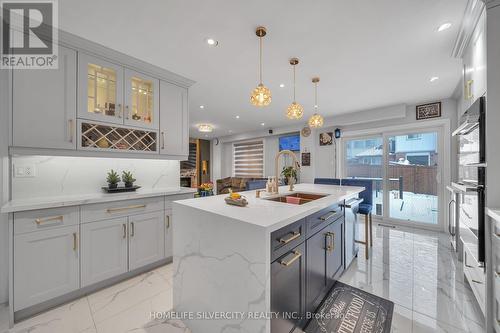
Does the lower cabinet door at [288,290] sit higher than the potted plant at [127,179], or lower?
lower

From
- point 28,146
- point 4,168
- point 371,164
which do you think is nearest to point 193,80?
point 28,146

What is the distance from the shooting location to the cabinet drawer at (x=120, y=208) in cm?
188

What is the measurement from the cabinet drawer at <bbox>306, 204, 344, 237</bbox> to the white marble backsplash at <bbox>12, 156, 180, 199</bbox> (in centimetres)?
233

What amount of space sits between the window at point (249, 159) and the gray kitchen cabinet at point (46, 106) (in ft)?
18.6

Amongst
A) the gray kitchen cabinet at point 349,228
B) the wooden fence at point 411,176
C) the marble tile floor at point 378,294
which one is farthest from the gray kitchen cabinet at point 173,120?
the wooden fence at point 411,176

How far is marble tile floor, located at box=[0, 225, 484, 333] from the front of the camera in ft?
5.00

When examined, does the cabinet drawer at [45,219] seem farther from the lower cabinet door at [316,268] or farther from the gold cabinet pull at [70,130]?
the lower cabinet door at [316,268]

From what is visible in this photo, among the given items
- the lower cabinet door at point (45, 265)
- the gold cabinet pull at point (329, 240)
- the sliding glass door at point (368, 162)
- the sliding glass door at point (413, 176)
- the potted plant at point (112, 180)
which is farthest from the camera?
the sliding glass door at point (368, 162)

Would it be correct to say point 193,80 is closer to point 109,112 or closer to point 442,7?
point 109,112

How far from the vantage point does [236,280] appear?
1.14 meters

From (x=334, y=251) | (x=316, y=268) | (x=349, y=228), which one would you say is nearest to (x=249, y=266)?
(x=316, y=268)

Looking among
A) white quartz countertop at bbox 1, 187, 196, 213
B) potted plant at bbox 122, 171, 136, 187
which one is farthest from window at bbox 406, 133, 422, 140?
potted plant at bbox 122, 171, 136, 187

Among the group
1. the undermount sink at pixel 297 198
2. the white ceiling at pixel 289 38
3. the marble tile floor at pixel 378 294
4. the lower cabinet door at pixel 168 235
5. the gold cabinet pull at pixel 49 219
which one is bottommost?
the marble tile floor at pixel 378 294

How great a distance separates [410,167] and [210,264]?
474cm
